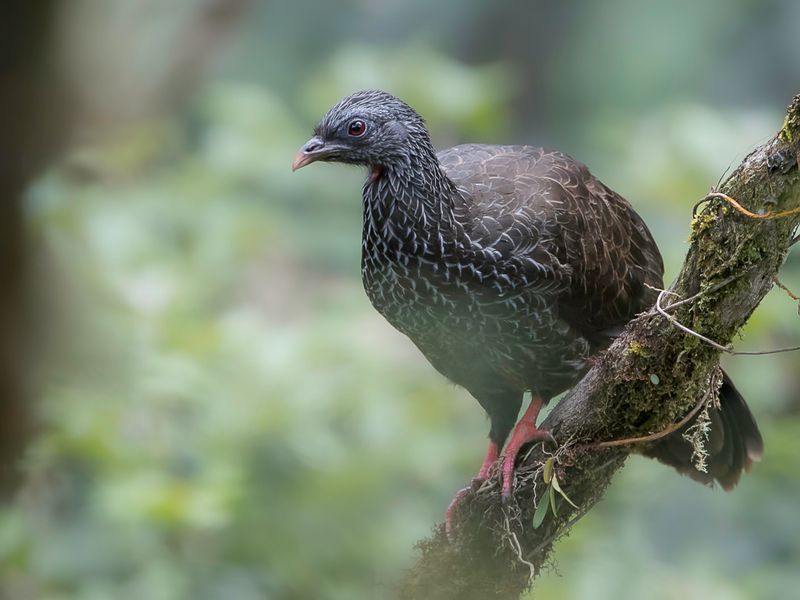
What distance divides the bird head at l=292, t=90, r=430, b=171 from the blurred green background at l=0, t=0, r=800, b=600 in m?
1.03

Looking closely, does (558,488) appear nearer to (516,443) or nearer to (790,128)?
(516,443)

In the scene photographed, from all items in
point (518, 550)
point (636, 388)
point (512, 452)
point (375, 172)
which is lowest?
point (518, 550)

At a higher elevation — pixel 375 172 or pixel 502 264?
pixel 375 172

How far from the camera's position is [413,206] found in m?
4.15

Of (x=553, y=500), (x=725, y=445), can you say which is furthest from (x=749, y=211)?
(x=725, y=445)

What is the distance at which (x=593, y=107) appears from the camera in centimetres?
1171

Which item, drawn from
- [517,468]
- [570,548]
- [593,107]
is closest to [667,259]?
[570,548]

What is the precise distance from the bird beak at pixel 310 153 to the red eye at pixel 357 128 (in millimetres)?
131

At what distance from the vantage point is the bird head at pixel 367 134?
4.32 meters

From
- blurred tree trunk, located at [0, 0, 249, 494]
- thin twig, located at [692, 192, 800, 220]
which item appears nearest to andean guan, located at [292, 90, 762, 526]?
thin twig, located at [692, 192, 800, 220]

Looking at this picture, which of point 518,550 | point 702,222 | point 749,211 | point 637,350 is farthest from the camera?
point 518,550

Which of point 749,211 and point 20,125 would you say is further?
point 749,211

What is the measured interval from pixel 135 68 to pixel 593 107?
7644 millimetres

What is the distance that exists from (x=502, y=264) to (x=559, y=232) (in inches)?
11.5
